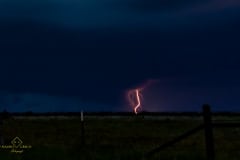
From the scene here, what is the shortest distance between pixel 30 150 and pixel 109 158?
4314 millimetres

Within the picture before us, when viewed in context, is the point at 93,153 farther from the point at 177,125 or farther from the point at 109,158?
the point at 177,125

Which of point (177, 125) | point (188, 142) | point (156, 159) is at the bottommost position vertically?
point (156, 159)

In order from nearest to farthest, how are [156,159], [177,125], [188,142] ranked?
[156,159] → [188,142] → [177,125]

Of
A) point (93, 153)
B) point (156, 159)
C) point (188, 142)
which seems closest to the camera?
point (156, 159)

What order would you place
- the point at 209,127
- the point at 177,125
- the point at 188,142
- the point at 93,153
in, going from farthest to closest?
the point at 177,125, the point at 188,142, the point at 93,153, the point at 209,127

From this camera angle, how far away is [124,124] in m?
58.1

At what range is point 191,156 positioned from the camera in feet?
68.6

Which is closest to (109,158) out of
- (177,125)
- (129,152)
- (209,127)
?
(129,152)

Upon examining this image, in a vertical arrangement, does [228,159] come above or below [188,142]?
below

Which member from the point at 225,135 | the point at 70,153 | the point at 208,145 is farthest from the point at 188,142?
the point at 208,145

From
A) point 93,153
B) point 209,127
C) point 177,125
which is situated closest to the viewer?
point 209,127

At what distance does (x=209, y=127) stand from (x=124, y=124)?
39033mm

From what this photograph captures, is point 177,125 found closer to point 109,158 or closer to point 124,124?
point 124,124

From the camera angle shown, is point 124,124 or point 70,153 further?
point 124,124
